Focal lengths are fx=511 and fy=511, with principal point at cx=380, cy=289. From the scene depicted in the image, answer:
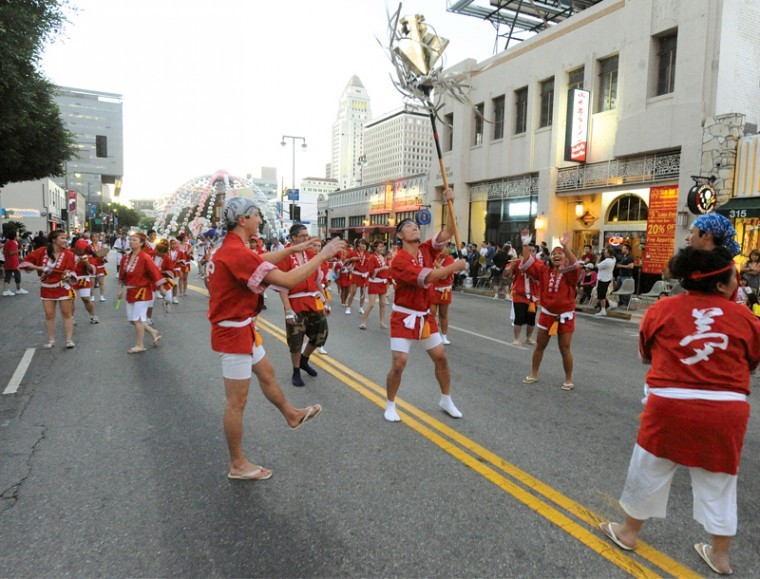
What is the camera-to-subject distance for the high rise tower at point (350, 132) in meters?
79.9

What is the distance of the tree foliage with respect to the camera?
1150 cm

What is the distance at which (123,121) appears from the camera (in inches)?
5408

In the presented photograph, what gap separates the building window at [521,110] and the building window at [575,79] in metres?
2.57

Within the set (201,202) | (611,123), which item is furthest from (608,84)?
(201,202)

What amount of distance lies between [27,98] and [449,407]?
14.0m

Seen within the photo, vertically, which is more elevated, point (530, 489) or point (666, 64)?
point (666, 64)

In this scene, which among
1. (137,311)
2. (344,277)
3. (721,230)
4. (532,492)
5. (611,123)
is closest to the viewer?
(721,230)

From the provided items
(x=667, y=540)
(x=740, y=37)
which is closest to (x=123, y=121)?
(x=740, y=37)

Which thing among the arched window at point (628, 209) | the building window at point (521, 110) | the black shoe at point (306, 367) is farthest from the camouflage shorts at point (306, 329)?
the building window at point (521, 110)

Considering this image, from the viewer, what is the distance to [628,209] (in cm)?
1931

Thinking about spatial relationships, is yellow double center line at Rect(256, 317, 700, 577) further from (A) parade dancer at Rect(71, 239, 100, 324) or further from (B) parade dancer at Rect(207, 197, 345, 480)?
(A) parade dancer at Rect(71, 239, 100, 324)

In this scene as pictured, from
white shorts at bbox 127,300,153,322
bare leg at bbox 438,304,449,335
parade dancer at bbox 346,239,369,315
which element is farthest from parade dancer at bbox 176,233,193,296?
bare leg at bbox 438,304,449,335

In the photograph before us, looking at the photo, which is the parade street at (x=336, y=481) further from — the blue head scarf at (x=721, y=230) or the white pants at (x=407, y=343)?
the blue head scarf at (x=721, y=230)

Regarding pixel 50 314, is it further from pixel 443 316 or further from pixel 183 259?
pixel 183 259
